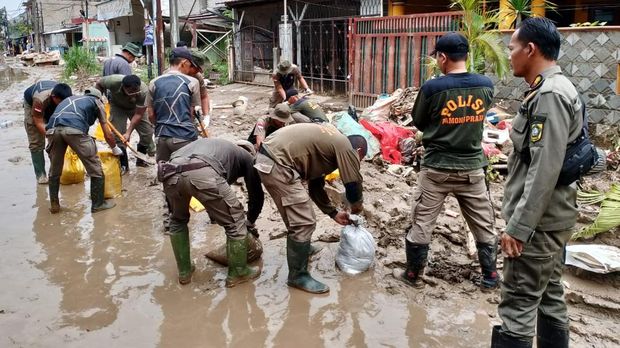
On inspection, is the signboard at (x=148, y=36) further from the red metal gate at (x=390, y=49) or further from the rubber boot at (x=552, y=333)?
the rubber boot at (x=552, y=333)

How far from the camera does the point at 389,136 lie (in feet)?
22.8

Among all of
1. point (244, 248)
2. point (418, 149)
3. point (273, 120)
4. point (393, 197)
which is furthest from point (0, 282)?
point (418, 149)

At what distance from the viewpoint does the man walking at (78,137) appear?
5430mm

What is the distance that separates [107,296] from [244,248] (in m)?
1.09

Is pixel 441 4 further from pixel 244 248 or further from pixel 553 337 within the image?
pixel 553 337

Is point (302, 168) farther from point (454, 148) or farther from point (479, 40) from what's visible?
point (479, 40)

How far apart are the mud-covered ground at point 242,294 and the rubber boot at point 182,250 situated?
9cm

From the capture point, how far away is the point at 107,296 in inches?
153

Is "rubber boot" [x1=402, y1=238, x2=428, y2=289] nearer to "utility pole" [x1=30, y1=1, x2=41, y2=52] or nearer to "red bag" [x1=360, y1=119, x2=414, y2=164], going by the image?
"red bag" [x1=360, y1=119, x2=414, y2=164]

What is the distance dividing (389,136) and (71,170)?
4215 mm

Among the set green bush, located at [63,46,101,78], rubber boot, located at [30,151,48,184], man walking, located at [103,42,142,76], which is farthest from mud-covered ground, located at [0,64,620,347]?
green bush, located at [63,46,101,78]

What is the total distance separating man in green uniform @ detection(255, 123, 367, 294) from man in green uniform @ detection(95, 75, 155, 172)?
333 cm

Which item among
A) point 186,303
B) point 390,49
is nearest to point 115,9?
point 390,49

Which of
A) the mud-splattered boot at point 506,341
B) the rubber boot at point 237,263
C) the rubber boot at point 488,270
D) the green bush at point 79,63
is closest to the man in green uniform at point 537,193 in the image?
the mud-splattered boot at point 506,341
